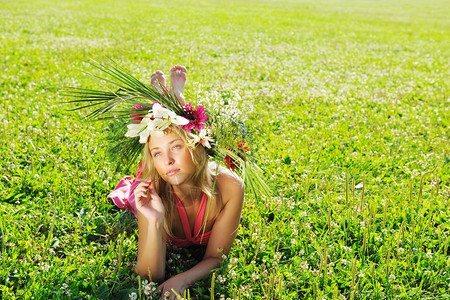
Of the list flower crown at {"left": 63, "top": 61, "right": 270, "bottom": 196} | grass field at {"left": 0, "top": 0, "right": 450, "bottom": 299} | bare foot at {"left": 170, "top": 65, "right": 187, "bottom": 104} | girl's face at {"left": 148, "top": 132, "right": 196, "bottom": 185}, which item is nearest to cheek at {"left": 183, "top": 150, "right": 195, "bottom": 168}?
girl's face at {"left": 148, "top": 132, "right": 196, "bottom": 185}

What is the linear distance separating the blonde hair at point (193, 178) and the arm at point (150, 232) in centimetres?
11

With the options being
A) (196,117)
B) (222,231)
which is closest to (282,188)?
(222,231)

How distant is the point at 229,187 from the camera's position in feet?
11.6

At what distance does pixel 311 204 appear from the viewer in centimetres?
478

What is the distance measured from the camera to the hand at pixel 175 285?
129 inches

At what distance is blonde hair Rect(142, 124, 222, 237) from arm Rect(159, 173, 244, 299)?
7 centimetres

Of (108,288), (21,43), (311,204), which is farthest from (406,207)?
(21,43)

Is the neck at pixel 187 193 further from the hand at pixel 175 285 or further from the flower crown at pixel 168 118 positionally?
the hand at pixel 175 285

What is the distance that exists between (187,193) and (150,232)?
0.48 metres

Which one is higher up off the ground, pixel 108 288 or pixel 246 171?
pixel 246 171

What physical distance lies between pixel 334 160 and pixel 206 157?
291 cm

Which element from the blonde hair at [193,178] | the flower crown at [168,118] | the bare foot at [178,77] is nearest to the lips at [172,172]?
the blonde hair at [193,178]

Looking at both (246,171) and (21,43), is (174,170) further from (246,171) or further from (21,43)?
(21,43)

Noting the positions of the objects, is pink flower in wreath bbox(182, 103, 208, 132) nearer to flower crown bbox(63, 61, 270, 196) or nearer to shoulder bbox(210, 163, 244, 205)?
flower crown bbox(63, 61, 270, 196)
